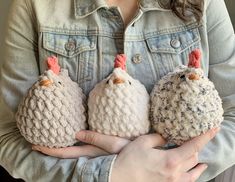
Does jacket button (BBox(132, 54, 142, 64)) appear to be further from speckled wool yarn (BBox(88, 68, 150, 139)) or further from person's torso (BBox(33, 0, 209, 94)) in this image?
speckled wool yarn (BBox(88, 68, 150, 139))

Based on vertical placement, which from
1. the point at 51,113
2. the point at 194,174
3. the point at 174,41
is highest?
the point at 174,41

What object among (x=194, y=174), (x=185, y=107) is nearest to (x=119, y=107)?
(x=185, y=107)

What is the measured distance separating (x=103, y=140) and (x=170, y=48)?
0.24 m

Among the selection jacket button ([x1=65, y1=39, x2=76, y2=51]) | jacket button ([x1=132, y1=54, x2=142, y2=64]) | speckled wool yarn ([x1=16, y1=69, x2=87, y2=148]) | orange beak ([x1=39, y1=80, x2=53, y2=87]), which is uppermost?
A: jacket button ([x1=65, y1=39, x2=76, y2=51])

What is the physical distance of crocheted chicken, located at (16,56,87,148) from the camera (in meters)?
0.67

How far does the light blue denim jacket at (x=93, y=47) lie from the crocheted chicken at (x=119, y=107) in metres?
0.10

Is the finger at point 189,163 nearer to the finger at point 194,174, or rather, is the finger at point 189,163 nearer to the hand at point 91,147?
the finger at point 194,174

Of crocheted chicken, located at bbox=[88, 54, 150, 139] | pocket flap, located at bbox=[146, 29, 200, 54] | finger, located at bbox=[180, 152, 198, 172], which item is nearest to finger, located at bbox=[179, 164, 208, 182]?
finger, located at bbox=[180, 152, 198, 172]

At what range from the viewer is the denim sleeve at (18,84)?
0.77 meters

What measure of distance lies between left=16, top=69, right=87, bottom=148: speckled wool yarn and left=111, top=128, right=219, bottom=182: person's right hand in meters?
0.10

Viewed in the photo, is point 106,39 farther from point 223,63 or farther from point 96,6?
point 223,63

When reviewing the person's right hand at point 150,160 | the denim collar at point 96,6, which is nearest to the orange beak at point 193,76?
the person's right hand at point 150,160

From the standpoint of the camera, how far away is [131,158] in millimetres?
703

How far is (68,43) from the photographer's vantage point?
80 cm
